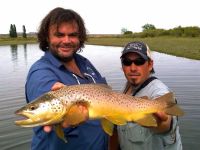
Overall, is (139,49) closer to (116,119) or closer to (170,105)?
(170,105)

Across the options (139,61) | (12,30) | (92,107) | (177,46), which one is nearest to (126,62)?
(139,61)

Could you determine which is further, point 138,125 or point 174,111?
point 138,125

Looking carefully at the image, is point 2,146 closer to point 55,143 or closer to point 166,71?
point 55,143

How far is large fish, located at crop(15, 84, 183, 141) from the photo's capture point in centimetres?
363

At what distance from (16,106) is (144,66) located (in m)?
10.3

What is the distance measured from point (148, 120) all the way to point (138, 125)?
0.54 meters

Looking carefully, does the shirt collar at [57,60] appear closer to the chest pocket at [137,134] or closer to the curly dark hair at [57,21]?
the curly dark hair at [57,21]

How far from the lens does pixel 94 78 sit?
4938 millimetres

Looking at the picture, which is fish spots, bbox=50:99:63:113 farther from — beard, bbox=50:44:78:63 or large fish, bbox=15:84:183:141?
beard, bbox=50:44:78:63

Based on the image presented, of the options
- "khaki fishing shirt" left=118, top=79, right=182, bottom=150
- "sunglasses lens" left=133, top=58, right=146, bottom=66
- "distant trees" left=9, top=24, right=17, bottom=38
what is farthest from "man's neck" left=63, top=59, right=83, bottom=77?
"distant trees" left=9, top=24, right=17, bottom=38

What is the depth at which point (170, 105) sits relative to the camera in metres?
4.09

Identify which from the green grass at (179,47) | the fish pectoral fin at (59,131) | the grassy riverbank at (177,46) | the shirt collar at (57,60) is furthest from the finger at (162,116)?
the green grass at (179,47)

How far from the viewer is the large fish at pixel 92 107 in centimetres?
363

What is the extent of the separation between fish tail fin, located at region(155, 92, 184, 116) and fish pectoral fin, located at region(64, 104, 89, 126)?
0.90 meters
